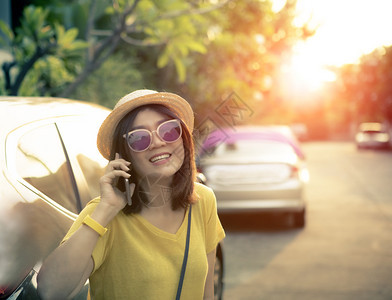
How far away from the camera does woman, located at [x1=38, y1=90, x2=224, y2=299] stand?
2.01 m

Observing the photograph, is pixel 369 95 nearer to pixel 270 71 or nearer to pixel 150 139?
pixel 270 71

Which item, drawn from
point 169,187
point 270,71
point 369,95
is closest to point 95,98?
point 270,71

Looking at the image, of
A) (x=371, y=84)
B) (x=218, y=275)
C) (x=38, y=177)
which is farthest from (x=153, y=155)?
(x=371, y=84)

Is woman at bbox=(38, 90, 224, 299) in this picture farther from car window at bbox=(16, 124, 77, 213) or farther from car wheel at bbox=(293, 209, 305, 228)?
car wheel at bbox=(293, 209, 305, 228)

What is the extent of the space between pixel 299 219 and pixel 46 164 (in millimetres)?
6872

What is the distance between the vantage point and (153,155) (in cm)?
231

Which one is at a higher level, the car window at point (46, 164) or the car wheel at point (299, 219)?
the car window at point (46, 164)

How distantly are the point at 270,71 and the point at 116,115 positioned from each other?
610 inches

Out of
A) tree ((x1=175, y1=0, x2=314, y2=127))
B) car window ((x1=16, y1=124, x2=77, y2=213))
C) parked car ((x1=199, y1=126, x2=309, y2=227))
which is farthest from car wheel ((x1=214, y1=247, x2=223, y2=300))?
tree ((x1=175, y1=0, x2=314, y2=127))

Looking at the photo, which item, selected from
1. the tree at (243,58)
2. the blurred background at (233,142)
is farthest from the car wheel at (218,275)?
the tree at (243,58)

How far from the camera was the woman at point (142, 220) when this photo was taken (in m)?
2.01

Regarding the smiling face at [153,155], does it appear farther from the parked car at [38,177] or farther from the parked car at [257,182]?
the parked car at [257,182]

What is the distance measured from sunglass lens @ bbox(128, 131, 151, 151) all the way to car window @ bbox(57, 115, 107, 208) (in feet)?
2.19

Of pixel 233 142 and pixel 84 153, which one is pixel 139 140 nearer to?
pixel 84 153
